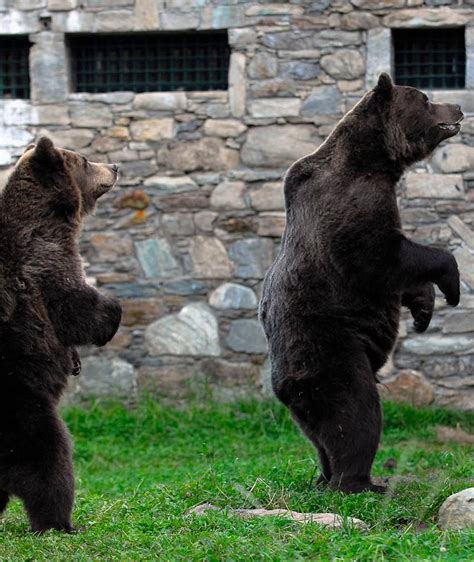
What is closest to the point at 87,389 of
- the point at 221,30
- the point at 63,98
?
the point at 63,98

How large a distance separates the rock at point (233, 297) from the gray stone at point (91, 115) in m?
1.80

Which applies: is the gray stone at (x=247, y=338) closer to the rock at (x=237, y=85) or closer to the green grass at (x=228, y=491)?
the green grass at (x=228, y=491)

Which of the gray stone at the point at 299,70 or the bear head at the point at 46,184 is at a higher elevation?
the gray stone at the point at 299,70

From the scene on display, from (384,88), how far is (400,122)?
8.8 inches

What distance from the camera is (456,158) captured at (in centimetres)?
1085

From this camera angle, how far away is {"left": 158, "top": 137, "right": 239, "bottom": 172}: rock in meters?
11.2

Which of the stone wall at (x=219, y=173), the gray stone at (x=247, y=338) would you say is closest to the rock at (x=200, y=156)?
the stone wall at (x=219, y=173)

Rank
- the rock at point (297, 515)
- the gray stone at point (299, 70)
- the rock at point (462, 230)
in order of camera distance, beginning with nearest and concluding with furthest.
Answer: the rock at point (297, 515) < the rock at point (462, 230) < the gray stone at point (299, 70)

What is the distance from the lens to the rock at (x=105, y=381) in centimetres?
1134

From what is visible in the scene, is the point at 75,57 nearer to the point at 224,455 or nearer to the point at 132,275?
the point at 132,275

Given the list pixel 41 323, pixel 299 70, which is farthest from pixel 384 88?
pixel 299 70

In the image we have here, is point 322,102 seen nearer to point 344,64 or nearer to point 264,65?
point 344,64

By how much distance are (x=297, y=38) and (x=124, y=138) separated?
178 centimetres

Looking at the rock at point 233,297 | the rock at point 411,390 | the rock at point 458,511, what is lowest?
the rock at point 411,390
